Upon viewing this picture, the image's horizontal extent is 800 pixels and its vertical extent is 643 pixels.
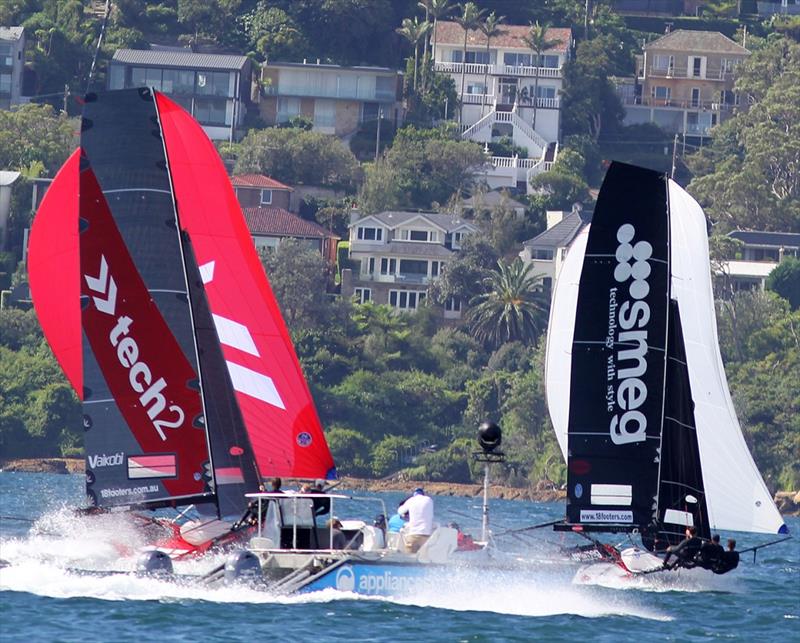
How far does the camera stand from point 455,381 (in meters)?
83.1

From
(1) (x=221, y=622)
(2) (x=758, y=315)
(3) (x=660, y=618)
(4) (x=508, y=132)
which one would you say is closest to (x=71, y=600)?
(1) (x=221, y=622)

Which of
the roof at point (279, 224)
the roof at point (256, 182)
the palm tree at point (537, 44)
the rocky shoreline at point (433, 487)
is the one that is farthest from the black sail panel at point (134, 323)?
the palm tree at point (537, 44)

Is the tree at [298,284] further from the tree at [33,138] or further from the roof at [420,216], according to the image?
the tree at [33,138]

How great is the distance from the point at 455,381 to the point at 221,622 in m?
60.8

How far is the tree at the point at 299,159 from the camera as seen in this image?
104 meters

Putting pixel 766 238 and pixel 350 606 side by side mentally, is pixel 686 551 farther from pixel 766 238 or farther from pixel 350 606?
Result: pixel 766 238

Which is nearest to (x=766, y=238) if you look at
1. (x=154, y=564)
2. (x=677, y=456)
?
(x=677, y=456)

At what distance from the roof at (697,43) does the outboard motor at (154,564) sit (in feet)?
333

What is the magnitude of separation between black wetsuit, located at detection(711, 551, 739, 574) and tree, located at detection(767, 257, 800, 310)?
66.9 m

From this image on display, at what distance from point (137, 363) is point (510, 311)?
63608 millimetres

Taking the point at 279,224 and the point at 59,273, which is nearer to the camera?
the point at 59,273

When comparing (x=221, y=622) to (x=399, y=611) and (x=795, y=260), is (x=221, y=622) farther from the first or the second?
(x=795, y=260)

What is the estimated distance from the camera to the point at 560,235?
3841 inches

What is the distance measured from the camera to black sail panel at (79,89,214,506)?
25.5 m
